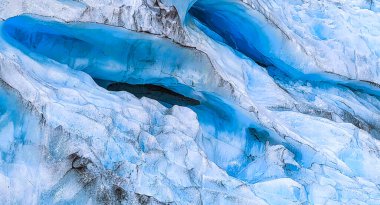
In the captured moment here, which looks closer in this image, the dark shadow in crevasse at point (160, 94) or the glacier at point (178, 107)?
the glacier at point (178, 107)

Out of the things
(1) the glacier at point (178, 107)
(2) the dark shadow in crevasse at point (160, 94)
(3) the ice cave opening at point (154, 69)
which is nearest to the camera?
(1) the glacier at point (178, 107)

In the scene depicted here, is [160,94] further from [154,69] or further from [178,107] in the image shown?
[178,107]

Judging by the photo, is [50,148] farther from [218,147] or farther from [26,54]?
[218,147]

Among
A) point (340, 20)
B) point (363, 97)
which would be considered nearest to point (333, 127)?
point (363, 97)

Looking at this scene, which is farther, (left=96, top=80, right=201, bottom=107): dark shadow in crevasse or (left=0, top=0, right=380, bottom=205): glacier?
(left=96, top=80, right=201, bottom=107): dark shadow in crevasse

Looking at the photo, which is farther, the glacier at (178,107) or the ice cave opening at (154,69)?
the ice cave opening at (154,69)

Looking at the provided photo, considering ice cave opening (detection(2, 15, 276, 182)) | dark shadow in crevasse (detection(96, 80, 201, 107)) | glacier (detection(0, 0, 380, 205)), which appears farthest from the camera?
dark shadow in crevasse (detection(96, 80, 201, 107))

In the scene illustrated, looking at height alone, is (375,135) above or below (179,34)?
below

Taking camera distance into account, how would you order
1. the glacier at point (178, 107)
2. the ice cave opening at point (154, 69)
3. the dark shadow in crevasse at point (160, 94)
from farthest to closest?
the dark shadow in crevasse at point (160, 94), the ice cave opening at point (154, 69), the glacier at point (178, 107)
